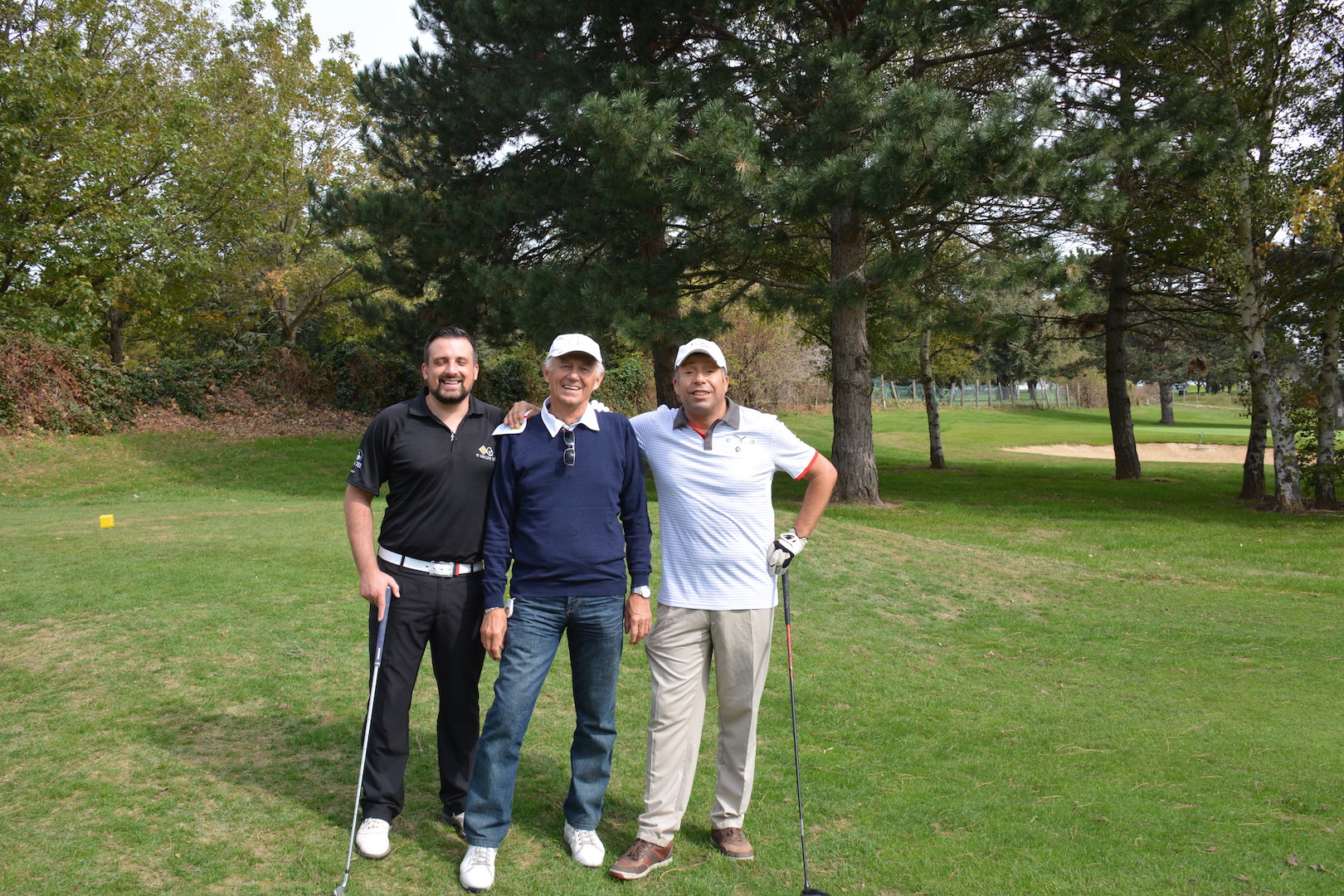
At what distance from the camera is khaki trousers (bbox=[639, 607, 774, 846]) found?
3.87 metres

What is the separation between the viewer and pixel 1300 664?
8.07 m

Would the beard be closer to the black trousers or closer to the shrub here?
the black trousers

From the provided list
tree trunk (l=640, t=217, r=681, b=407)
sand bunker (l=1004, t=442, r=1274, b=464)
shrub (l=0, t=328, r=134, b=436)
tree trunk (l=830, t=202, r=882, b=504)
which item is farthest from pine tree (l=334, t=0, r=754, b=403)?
sand bunker (l=1004, t=442, r=1274, b=464)

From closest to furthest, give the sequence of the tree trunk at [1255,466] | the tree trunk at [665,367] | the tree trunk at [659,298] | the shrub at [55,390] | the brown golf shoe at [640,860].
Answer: the brown golf shoe at [640,860], the tree trunk at [659,298], the tree trunk at [665,367], the tree trunk at [1255,466], the shrub at [55,390]

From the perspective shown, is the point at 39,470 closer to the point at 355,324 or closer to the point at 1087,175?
the point at 355,324

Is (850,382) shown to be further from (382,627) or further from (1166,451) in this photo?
(1166,451)

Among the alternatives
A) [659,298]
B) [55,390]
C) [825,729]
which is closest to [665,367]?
[659,298]

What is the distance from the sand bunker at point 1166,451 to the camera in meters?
34.2

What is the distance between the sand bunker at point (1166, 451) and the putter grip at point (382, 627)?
33.2 m

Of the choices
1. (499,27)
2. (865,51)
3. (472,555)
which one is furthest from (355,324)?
(472,555)

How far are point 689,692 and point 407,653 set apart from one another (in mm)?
1160

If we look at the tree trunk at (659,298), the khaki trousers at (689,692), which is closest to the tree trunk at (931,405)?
the tree trunk at (659,298)

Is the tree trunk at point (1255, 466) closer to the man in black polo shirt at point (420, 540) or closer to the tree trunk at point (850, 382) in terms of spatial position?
the tree trunk at point (850, 382)

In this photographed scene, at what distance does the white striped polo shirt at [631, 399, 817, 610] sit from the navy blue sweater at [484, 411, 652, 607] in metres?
0.22
